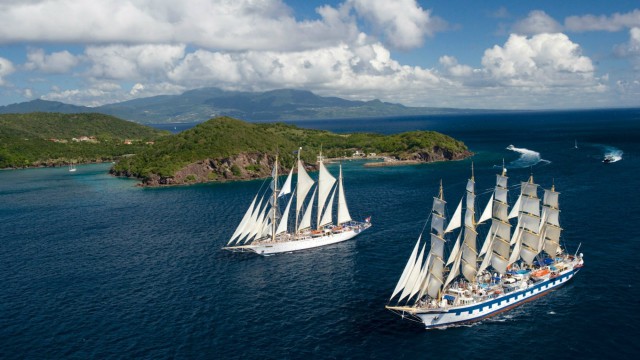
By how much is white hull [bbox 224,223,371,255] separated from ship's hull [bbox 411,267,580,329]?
37692 millimetres

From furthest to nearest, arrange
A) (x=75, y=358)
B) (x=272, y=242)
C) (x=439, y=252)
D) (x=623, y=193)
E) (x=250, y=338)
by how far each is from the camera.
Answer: (x=623, y=193) → (x=272, y=242) → (x=439, y=252) → (x=250, y=338) → (x=75, y=358)

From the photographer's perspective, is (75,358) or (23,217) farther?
(23,217)

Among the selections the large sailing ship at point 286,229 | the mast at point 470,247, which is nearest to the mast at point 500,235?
the mast at point 470,247

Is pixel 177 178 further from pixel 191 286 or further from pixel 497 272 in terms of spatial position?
pixel 497 272

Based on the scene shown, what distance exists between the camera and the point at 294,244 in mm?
95375

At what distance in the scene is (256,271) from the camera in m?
84.2

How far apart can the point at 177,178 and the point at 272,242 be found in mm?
94559

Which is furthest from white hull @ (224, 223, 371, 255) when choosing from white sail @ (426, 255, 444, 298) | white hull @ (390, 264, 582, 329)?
white sail @ (426, 255, 444, 298)

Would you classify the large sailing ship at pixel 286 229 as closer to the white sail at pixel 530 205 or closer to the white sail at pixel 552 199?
the white sail at pixel 530 205

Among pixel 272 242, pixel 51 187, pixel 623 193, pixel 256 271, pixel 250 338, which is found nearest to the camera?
pixel 250 338

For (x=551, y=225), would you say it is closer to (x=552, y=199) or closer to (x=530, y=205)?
(x=552, y=199)

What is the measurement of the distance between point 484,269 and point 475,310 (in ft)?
37.4

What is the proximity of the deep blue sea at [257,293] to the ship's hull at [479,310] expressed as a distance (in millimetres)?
1269

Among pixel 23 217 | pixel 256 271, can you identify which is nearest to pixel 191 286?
pixel 256 271
